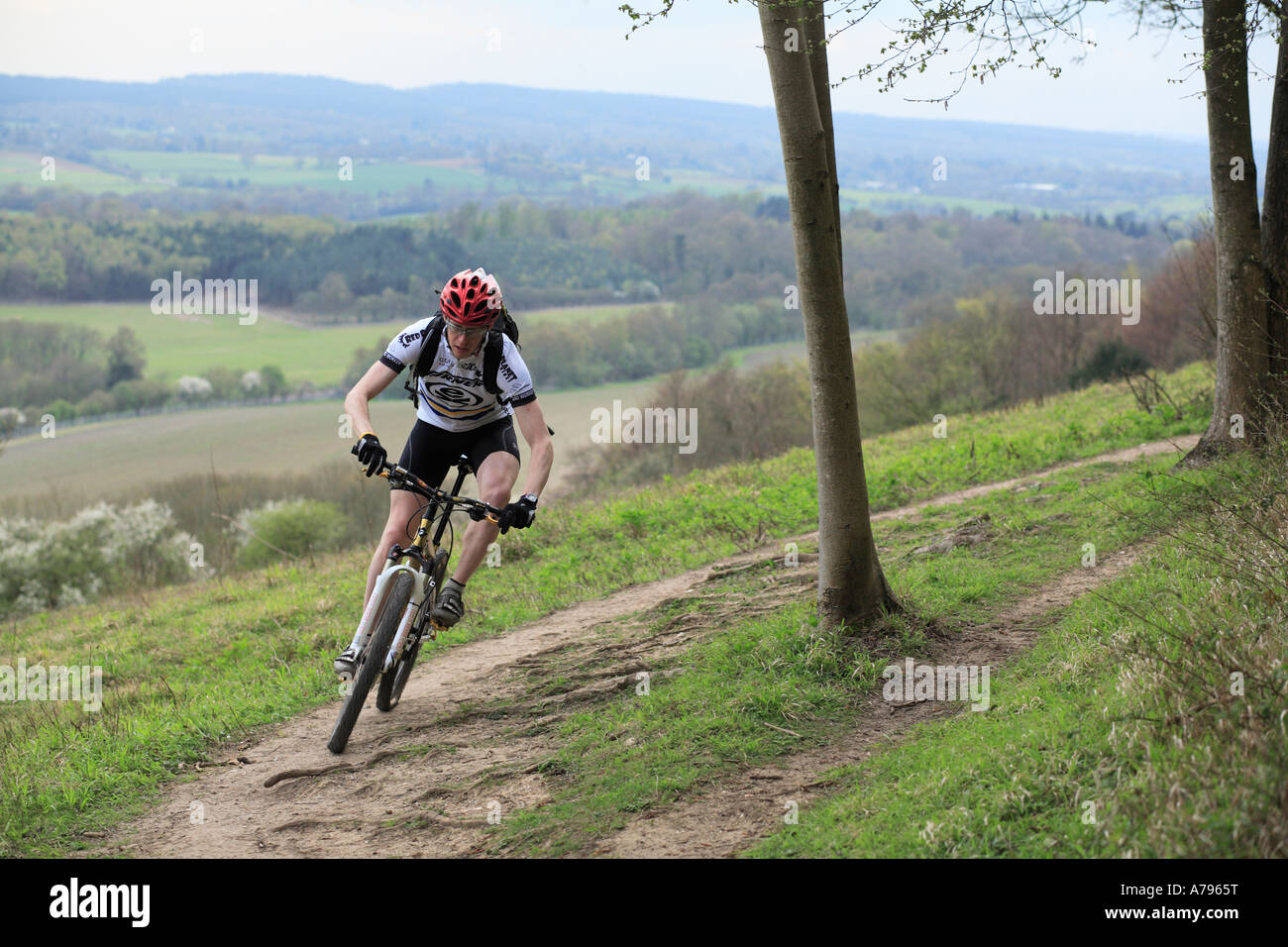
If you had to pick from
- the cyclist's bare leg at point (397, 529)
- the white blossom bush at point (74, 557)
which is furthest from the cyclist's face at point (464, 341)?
the white blossom bush at point (74, 557)

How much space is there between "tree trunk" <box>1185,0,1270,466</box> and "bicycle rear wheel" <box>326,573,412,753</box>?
7981 millimetres

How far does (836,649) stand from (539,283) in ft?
253

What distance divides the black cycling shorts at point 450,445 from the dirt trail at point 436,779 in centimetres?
163

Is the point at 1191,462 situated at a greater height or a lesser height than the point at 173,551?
greater

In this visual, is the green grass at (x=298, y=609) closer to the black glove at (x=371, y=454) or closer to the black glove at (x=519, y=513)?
the black glove at (x=371, y=454)

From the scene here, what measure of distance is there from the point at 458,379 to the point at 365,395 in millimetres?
594

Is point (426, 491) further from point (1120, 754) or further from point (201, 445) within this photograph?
point (201, 445)

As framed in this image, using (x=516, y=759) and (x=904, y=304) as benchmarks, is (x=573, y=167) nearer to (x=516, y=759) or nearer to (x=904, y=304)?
(x=904, y=304)

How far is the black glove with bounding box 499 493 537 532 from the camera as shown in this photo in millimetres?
5840

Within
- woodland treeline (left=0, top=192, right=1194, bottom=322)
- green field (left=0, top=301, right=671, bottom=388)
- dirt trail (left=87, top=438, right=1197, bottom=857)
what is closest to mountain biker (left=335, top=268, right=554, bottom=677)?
dirt trail (left=87, top=438, right=1197, bottom=857)

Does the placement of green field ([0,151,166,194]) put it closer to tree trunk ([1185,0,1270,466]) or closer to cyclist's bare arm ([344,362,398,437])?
cyclist's bare arm ([344,362,398,437])

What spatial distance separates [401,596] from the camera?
6113mm

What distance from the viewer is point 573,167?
5910 inches
